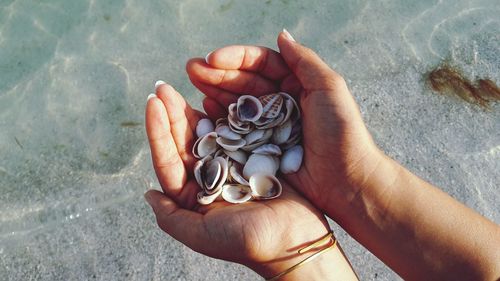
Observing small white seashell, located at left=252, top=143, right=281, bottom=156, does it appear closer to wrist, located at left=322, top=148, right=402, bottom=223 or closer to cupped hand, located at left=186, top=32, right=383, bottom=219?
cupped hand, located at left=186, top=32, right=383, bottom=219

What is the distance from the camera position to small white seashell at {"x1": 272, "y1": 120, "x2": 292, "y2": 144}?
9.39 ft

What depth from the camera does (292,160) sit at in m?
2.80

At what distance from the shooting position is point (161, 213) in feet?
8.42

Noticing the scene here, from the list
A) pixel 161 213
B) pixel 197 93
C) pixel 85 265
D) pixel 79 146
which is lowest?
pixel 85 265

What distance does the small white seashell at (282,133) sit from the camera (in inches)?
113

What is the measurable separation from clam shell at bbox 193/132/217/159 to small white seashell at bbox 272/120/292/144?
367 mm

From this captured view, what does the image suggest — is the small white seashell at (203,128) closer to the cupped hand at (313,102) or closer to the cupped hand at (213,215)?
the cupped hand at (213,215)

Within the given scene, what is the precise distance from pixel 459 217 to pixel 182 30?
2851 millimetres

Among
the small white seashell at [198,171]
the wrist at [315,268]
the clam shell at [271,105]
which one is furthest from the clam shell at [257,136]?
the wrist at [315,268]

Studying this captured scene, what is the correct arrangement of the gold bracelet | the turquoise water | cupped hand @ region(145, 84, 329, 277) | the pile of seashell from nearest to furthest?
1. cupped hand @ region(145, 84, 329, 277)
2. the gold bracelet
3. the pile of seashell
4. the turquoise water

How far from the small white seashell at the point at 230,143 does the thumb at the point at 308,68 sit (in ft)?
1.61

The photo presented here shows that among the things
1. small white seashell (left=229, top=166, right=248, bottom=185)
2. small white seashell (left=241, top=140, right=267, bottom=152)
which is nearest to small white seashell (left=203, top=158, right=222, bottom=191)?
small white seashell (left=229, top=166, right=248, bottom=185)

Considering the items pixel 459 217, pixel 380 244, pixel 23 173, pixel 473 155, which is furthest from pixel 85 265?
pixel 473 155

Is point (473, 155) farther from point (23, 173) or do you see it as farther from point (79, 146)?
point (23, 173)
